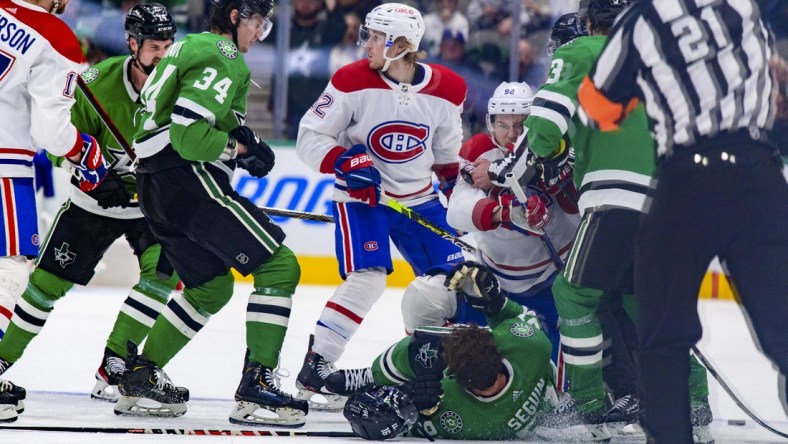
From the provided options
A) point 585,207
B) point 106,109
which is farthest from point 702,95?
point 106,109

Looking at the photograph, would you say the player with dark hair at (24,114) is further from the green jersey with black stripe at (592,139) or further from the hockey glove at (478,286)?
the green jersey with black stripe at (592,139)

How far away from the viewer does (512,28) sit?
721 cm

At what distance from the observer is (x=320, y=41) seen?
24.1ft

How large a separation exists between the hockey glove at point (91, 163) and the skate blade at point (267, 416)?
2.63 ft

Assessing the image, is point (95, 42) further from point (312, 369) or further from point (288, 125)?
point (312, 369)

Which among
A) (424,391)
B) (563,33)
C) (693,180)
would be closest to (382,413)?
(424,391)

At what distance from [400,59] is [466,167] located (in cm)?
43

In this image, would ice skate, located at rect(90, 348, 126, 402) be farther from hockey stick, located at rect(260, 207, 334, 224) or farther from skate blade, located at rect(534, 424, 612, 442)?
skate blade, located at rect(534, 424, 612, 442)

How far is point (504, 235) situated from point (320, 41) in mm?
3683

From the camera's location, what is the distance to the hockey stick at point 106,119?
12.2 feet

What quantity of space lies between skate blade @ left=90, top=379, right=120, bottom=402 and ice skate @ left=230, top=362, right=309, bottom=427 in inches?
25.1

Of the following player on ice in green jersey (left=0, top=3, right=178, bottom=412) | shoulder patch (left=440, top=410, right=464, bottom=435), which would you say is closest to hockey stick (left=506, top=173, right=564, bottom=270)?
shoulder patch (left=440, top=410, right=464, bottom=435)

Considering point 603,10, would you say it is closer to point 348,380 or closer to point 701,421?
point 701,421

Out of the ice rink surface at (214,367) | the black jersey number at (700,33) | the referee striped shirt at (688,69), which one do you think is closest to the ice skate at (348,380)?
the ice rink surface at (214,367)
